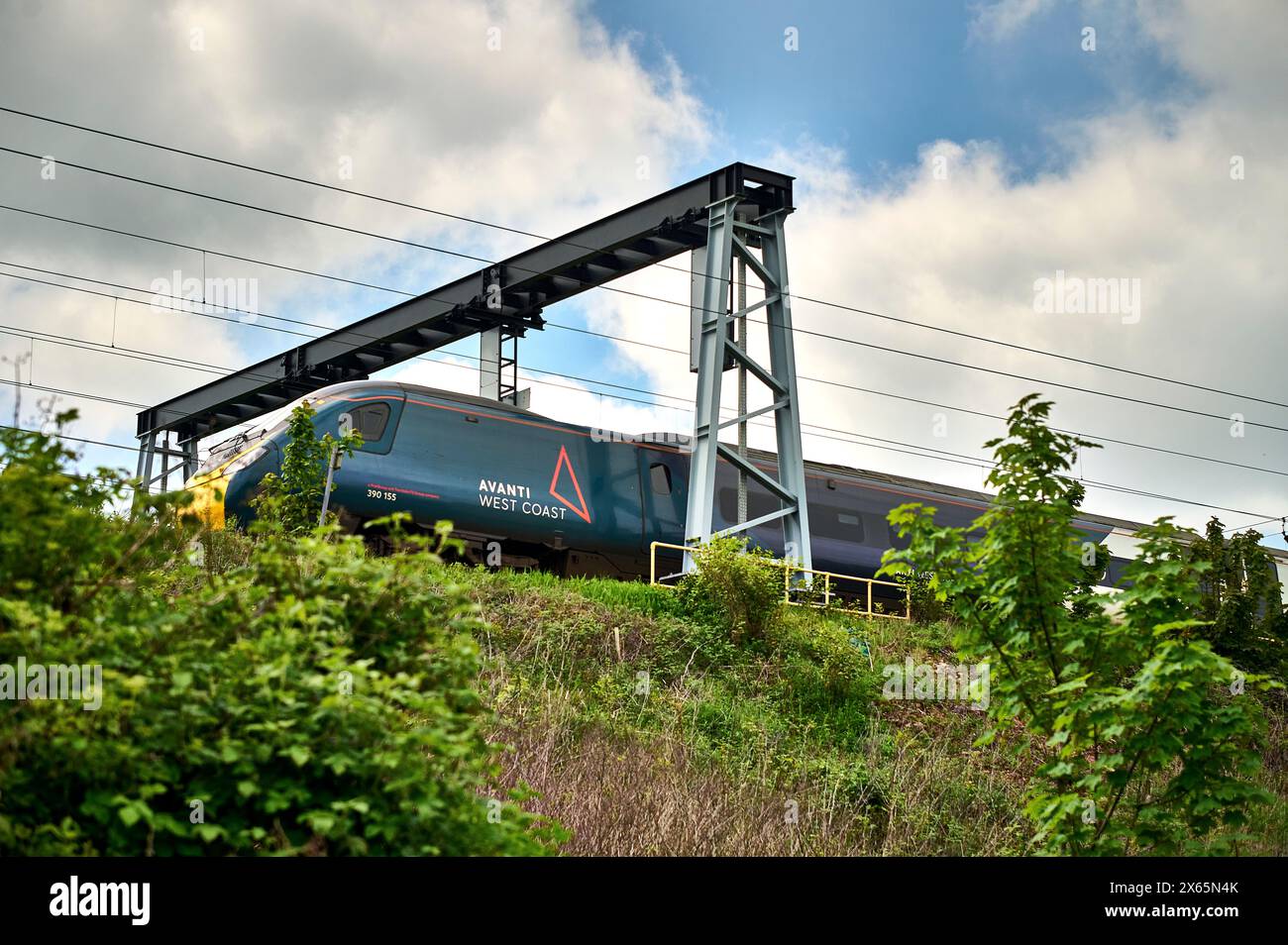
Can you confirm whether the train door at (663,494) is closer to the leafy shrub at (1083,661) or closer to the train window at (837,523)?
the train window at (837,523)

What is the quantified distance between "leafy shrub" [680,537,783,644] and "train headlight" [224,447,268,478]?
6557 mm

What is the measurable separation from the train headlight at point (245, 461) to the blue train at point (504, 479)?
0.02 m

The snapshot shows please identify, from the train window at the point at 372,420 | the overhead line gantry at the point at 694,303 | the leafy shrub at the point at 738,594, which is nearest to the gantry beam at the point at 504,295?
the overhead line gantry at the point at 694,303

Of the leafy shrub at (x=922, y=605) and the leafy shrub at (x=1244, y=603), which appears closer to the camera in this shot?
the leafy shrub at (x=1244, y=603)

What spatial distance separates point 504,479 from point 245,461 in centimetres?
392

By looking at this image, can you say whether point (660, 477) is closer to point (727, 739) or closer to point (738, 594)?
point (738, 594)

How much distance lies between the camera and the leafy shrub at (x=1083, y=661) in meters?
7.75

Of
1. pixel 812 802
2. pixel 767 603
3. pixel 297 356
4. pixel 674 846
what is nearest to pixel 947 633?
pixel 767 603

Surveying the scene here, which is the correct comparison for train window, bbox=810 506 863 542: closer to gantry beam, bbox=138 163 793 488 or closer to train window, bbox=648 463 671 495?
train window, bbox=648 463 671 495

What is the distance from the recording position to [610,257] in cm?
2280

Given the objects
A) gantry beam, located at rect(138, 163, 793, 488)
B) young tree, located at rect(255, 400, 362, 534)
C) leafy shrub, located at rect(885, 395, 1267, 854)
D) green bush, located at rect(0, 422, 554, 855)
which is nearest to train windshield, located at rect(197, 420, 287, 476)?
young tree, located at rect(255, 400, 362, 534)

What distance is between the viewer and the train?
59.2 ft

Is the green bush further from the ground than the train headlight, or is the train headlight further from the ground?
the train headlight

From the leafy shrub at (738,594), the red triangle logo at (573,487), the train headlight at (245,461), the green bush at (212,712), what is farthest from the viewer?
the red triangle logo at (573,487)
